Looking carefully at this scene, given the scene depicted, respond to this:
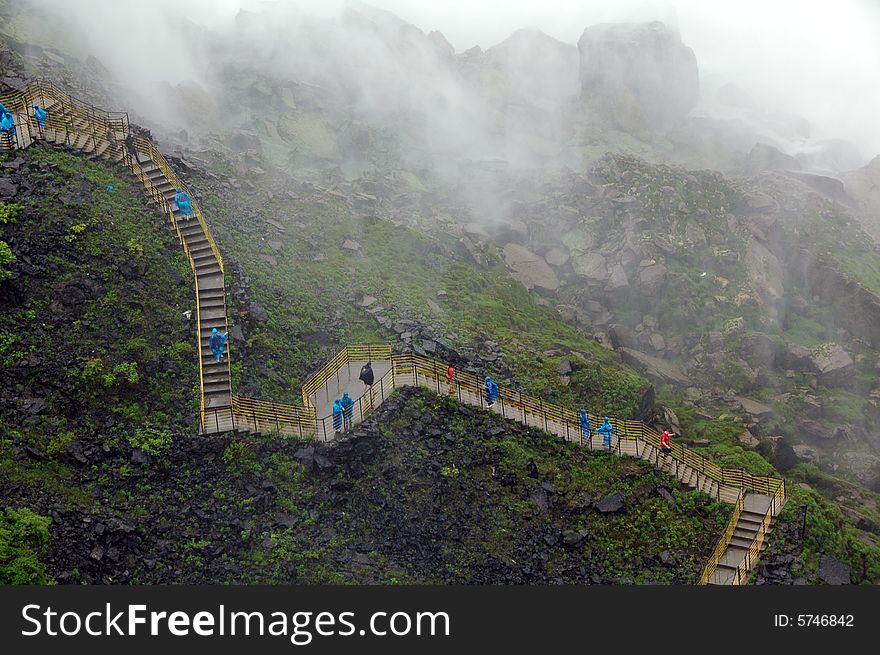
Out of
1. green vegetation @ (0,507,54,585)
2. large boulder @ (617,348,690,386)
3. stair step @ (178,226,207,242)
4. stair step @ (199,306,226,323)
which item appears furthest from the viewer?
large boulder @ (617,348,690,386)

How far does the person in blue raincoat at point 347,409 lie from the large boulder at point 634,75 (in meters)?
58.5

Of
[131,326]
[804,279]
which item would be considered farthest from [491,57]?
[131,326]

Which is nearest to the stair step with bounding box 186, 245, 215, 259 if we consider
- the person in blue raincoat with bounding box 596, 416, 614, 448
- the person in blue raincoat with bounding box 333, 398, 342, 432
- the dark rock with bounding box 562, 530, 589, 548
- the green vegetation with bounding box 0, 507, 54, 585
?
the person in blue raincoat with bounding box 333, 398, 342, 432

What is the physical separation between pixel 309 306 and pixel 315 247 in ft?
23.4

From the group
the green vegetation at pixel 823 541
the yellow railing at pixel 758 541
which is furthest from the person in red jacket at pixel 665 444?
the green vegetation at pixel 823 541

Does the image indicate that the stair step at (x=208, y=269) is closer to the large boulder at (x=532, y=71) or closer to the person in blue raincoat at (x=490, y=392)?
the person in blue raincoat at (x=490, y=392)

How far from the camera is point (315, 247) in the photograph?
38156mm

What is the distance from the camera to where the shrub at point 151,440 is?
2214cm

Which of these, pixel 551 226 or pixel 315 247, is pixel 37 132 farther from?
pixel 551 226

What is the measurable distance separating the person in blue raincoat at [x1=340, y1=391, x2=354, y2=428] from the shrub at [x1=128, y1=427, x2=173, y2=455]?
485 cm

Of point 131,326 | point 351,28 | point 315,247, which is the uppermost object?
point 351,28

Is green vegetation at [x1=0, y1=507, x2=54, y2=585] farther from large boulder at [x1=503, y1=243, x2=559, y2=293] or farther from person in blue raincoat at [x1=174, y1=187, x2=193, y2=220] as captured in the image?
large boulder at [x1=503, y1=243, x2=559, y2=293]

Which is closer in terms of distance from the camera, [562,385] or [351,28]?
[562,385]

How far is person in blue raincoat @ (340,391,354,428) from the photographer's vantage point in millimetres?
24219
